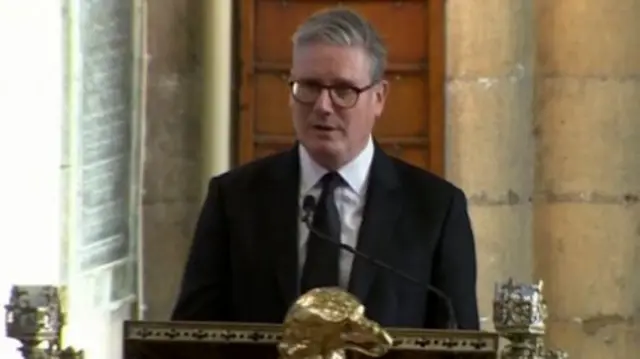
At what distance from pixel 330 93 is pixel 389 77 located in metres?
1.31

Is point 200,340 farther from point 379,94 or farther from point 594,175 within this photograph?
point 594,175

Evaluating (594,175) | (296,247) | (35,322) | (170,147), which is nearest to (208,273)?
(296,247)

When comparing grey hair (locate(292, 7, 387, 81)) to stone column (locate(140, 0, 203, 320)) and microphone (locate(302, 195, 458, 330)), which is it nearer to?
microphone (locate(302, 195, 458, 330))

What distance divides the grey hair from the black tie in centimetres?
16

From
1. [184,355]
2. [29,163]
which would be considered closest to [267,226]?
[184,355]

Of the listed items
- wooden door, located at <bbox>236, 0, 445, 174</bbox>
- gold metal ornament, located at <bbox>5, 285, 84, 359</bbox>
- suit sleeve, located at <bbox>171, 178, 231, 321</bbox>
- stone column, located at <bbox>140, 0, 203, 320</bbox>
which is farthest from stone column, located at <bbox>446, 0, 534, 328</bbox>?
gold metal ornament, located at <bbox>5, 285, 84, 359</bbox>

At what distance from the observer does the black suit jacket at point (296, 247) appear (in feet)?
5.10

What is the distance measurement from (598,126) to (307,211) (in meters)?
1.41

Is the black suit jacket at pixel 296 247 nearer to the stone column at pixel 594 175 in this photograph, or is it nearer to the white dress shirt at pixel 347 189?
the white dress shirt at pixel 347 189

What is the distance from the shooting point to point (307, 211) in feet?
5.15

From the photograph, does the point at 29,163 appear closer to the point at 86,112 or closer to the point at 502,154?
the point at 86,112

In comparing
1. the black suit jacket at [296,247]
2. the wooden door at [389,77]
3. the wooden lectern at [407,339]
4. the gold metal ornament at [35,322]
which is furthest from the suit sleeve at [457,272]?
the wooden door at [389,77]

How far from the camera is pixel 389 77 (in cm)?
287

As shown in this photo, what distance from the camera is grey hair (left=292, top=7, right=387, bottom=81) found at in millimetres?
1569
